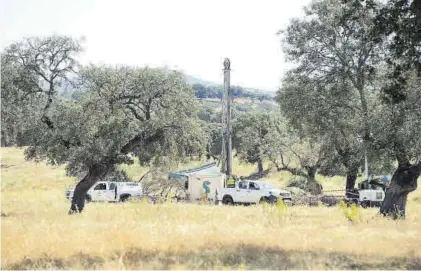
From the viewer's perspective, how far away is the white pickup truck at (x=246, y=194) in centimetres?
3312

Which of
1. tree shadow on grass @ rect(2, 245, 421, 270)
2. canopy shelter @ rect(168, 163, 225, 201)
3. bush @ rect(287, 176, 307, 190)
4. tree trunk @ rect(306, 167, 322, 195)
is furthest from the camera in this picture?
bush @ rect(287, 176, 307, 190)

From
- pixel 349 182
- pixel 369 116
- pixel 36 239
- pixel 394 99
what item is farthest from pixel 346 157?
pixel 36 239

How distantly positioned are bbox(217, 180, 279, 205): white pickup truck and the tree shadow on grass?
22.1 metres

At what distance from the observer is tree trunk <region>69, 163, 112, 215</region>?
2210 centimetres

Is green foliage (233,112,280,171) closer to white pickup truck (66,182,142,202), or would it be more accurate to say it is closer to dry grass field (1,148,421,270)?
white pickup truck (66,182,142,202)

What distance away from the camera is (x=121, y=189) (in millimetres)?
37062

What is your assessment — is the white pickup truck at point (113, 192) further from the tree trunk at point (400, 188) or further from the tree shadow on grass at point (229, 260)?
the tree shadow on grass at point (229, 260)

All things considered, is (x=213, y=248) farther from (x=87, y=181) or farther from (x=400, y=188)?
(x=87, y=181)

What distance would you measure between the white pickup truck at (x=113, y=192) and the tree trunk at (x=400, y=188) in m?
20.7

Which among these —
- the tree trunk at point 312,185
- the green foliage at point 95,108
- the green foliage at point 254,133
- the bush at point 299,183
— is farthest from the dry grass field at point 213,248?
the green foliage at point 254,133

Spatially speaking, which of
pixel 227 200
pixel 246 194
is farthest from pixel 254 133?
pixel 246 194

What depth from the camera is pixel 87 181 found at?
22.7 m

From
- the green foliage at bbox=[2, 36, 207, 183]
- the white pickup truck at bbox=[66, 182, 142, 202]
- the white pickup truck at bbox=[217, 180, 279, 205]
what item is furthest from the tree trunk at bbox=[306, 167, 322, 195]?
the green foliage at bbox=[2, 36, 207, 183]

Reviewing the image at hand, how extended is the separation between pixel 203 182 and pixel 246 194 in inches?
205
